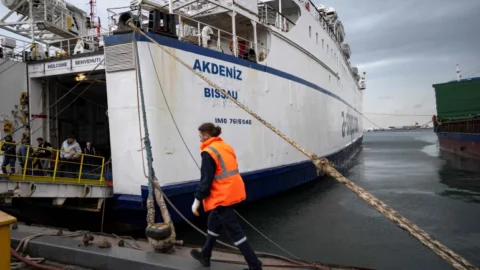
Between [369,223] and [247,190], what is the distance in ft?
9.53

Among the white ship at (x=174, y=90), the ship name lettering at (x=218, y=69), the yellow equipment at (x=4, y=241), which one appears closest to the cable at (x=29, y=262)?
the yellow equipment at (x=4, y=241)

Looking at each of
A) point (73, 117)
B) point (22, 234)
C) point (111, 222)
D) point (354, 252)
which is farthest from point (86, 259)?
point (73, 117)

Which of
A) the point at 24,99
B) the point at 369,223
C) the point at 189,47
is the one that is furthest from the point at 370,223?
the point at 24,99

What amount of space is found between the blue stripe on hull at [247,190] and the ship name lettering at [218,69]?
95.1 inches

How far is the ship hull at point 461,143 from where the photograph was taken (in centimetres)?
2083

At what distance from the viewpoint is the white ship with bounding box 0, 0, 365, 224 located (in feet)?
21.2

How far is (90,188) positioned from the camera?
21.0ft

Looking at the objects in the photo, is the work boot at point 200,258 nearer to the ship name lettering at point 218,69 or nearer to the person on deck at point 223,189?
the person on deck at point 223,189

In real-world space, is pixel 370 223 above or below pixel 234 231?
below

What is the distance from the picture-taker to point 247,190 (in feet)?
27.2

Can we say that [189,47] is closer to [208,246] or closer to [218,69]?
[218,69]

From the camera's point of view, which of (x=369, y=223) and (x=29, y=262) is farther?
(x=369, y=223)

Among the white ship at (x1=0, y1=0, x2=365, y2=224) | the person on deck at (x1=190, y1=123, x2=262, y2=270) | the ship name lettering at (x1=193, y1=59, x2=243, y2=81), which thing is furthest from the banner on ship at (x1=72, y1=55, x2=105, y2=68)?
the person on deck at (x1=190, y1=123, x2=262, y2=270)

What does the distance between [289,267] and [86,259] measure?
2.20 meters
